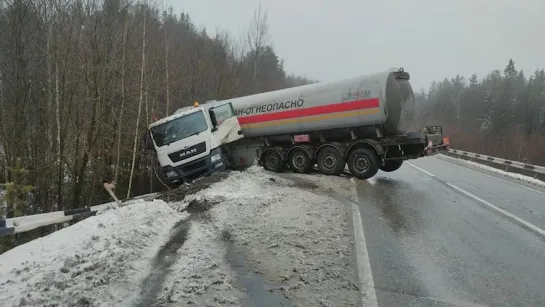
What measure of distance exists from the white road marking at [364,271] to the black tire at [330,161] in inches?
236

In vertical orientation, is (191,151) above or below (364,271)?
above

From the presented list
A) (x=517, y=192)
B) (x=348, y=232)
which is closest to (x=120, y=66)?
(x=348, y=232)

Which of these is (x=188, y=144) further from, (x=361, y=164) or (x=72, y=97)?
(x=361, y=164)

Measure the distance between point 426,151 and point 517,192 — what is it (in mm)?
2619

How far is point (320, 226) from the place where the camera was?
20.2 ft

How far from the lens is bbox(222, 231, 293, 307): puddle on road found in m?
3.77

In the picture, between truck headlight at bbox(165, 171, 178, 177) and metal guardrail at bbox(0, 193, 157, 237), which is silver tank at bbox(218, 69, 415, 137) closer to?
truck headlight at bbox(165, 171, 178, 177)

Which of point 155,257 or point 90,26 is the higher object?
point 90,26

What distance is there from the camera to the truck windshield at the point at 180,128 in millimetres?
12844

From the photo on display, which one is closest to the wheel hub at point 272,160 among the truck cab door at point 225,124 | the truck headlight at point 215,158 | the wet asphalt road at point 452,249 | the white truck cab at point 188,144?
the truck cab door at point 225,124

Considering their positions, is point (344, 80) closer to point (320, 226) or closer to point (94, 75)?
Result: point (320, 226)

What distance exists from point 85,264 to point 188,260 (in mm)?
1087

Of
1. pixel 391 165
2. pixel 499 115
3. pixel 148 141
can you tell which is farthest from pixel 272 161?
pixel 499 115

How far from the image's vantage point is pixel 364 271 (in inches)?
179
